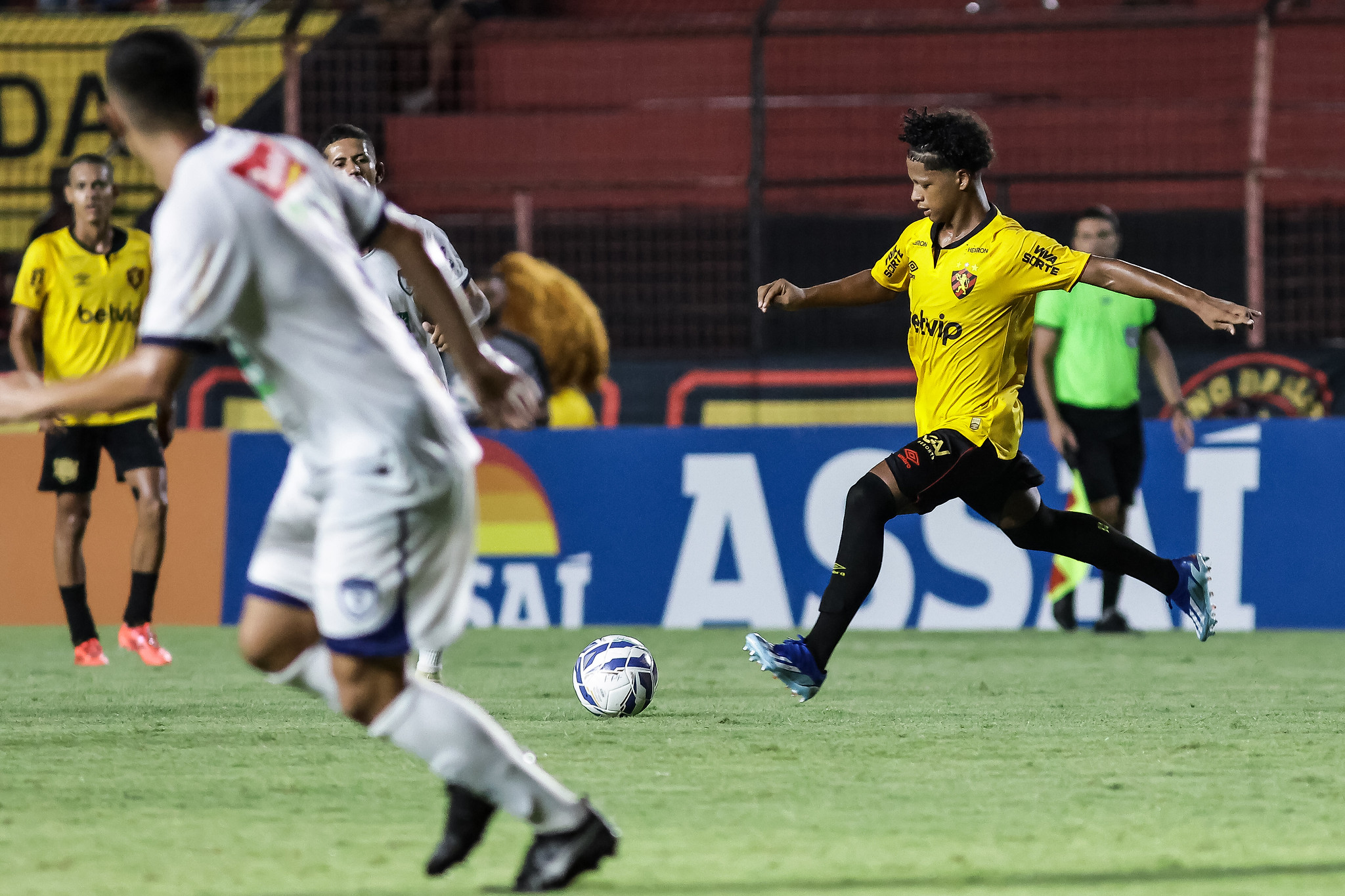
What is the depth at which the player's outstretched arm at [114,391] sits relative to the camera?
11.1 ft

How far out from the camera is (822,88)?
13.8m

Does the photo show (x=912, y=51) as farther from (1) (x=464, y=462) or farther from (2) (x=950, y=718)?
(1) (x=464, y=462)

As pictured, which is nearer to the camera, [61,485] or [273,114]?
[61,485]

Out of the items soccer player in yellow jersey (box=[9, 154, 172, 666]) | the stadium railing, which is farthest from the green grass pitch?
the stadium railing

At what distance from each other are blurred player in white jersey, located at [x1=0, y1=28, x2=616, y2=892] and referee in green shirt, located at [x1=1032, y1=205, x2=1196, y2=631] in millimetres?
6701

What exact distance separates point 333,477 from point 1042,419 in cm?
818

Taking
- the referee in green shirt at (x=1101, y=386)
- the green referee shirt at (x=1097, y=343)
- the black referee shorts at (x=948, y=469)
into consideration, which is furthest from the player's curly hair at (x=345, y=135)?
the green referee shirt at (x=1097, y=343)

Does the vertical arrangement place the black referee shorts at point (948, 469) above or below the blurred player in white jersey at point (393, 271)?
below

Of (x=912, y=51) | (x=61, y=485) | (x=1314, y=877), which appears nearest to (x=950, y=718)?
(x=1314, y=877)

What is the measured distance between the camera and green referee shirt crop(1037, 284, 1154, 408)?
9953 mm

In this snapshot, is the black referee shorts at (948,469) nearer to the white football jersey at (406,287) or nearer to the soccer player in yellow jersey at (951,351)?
the soccer player in yellow jersey at (951,351)

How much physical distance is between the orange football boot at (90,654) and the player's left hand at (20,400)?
17.1ft

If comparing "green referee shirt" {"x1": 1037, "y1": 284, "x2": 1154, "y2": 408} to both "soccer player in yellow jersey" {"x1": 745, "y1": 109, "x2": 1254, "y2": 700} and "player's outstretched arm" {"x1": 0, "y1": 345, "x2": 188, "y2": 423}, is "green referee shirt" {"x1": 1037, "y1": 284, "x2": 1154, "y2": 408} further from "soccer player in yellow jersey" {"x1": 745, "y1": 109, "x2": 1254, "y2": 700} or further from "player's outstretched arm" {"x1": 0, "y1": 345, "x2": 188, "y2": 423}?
"player's outstretched arm" {"x1": 0, "y1": 345, "x2": 188, "y2": 423}

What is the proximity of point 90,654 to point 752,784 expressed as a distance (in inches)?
185
